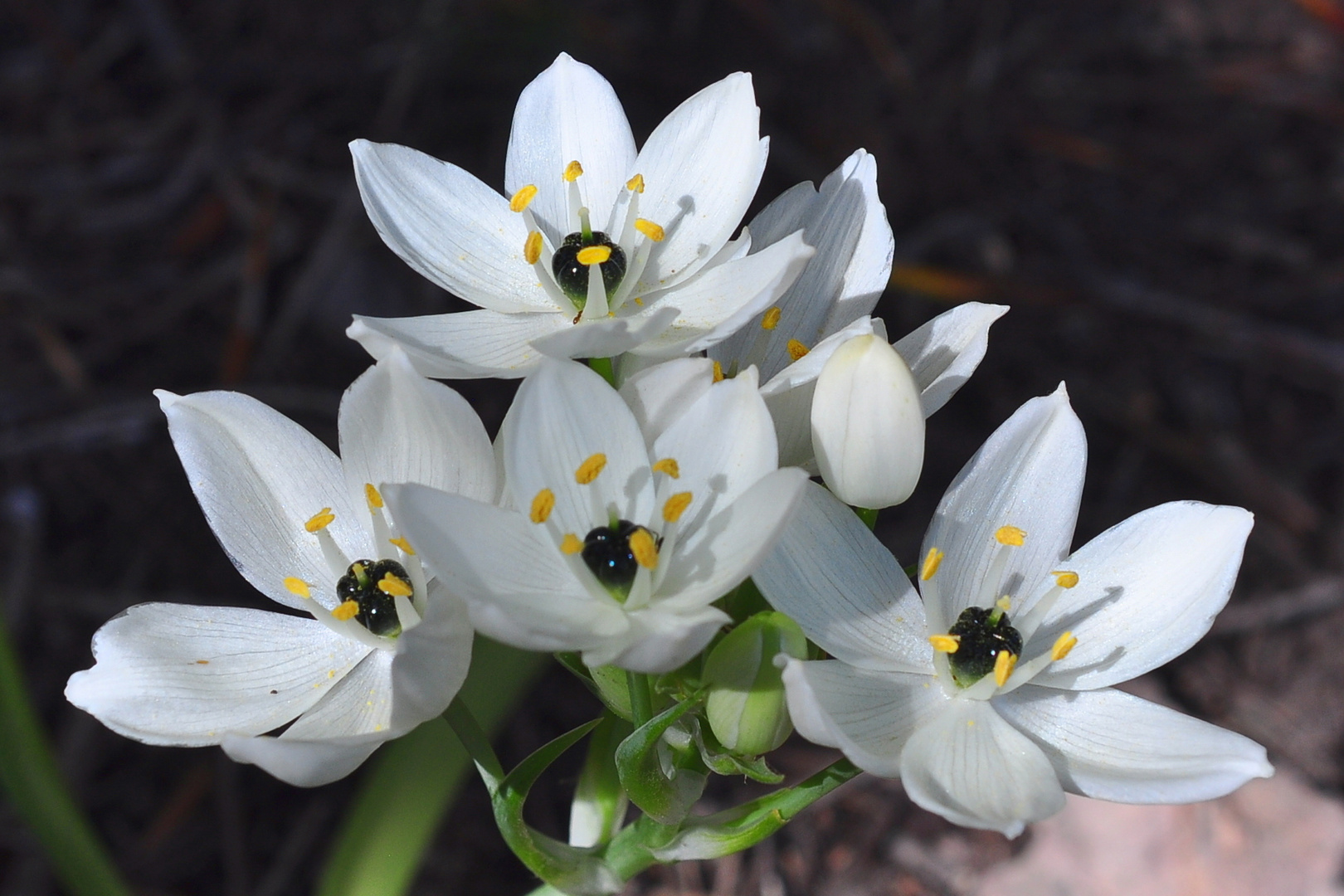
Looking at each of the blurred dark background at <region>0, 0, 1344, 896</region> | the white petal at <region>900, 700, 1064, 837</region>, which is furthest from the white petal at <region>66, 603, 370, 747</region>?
the blurred dark background at <region>0, 0, 1344, 896</region>

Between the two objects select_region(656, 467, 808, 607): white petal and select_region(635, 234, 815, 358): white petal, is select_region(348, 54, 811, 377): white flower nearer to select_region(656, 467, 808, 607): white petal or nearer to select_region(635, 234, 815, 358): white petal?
select_region(635, 234, 815, 358): white petal

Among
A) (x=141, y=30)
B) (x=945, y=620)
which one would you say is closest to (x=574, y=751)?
(x=945, y=620)

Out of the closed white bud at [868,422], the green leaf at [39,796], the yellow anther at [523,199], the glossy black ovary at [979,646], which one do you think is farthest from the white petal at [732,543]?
the green leaf at [39,796]

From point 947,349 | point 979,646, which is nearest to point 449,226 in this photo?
point 947,349

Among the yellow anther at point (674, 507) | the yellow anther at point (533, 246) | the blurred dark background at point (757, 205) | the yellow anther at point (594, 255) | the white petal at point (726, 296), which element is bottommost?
the blurred dark background at point (757, 205)

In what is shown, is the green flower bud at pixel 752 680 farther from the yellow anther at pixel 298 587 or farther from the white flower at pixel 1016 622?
the yellow anther at pixel 298 587

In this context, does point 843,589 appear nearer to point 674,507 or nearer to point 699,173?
point 674,507
